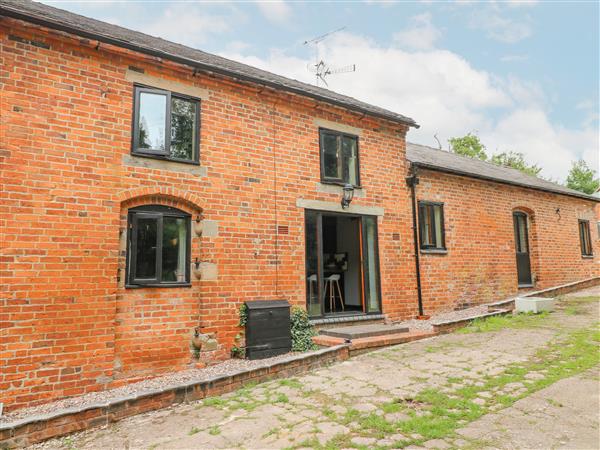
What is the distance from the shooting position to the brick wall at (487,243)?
10.4 m

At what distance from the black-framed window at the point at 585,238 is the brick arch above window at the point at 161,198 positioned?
15238mm

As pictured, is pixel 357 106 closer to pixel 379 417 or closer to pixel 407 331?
pixel 407 331

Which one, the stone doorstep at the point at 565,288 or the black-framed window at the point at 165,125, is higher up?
the black-framed window at the point at 165,125

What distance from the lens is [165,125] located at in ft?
22.1

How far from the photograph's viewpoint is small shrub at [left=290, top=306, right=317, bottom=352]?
7.29 m

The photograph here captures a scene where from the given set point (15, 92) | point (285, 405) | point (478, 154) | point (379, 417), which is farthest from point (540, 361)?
point (478, 154)

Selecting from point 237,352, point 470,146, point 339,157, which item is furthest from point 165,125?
point 470,146

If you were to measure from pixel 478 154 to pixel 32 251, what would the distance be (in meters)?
38.6

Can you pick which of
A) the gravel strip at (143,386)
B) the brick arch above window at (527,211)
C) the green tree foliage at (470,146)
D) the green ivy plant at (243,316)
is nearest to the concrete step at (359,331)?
the gravel strip at (143,386)

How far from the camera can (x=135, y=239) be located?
20.5 ft

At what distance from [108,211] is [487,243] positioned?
398 inches

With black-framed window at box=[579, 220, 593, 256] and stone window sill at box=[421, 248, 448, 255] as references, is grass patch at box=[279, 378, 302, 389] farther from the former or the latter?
black-framed window at box=[579, 220, 593, 256]

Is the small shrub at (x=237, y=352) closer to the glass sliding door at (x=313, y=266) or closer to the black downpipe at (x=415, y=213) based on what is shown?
the glass sliding door at (x=313, y=266)

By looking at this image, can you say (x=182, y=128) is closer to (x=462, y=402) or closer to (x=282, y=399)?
(x=282, y=399)
